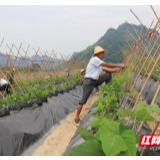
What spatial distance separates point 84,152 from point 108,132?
182 mm

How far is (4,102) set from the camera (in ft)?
10.3

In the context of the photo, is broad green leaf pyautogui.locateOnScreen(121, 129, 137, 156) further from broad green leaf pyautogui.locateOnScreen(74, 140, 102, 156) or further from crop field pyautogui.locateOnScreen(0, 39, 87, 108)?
crop field pyautogui.locateOnScreen(0, 39, 87, 108)

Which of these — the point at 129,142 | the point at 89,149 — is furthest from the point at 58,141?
the point at 129,142

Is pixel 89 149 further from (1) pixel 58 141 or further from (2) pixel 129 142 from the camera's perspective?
(1) pixel 58 141

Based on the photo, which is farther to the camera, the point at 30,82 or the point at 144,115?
the point at 30,82

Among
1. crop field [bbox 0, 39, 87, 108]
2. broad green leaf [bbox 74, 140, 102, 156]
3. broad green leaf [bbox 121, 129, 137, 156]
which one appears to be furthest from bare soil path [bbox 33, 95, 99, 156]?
broad green leaf [bbox 121, 129, 137, 156]

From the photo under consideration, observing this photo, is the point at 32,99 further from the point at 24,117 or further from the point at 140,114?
the point at 140,114

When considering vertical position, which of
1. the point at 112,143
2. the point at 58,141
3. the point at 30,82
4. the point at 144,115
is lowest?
the point at 30,82

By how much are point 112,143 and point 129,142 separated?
0.11 meters

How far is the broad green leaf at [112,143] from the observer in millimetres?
536

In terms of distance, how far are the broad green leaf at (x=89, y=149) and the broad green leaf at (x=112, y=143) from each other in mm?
148

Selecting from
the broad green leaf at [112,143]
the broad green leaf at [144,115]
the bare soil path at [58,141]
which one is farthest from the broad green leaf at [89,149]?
the bare soil path at [58,141]

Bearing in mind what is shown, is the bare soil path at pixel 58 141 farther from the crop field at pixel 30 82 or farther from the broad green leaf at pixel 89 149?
the broad green leaf at pixel 89 149

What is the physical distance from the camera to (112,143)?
562 mm
